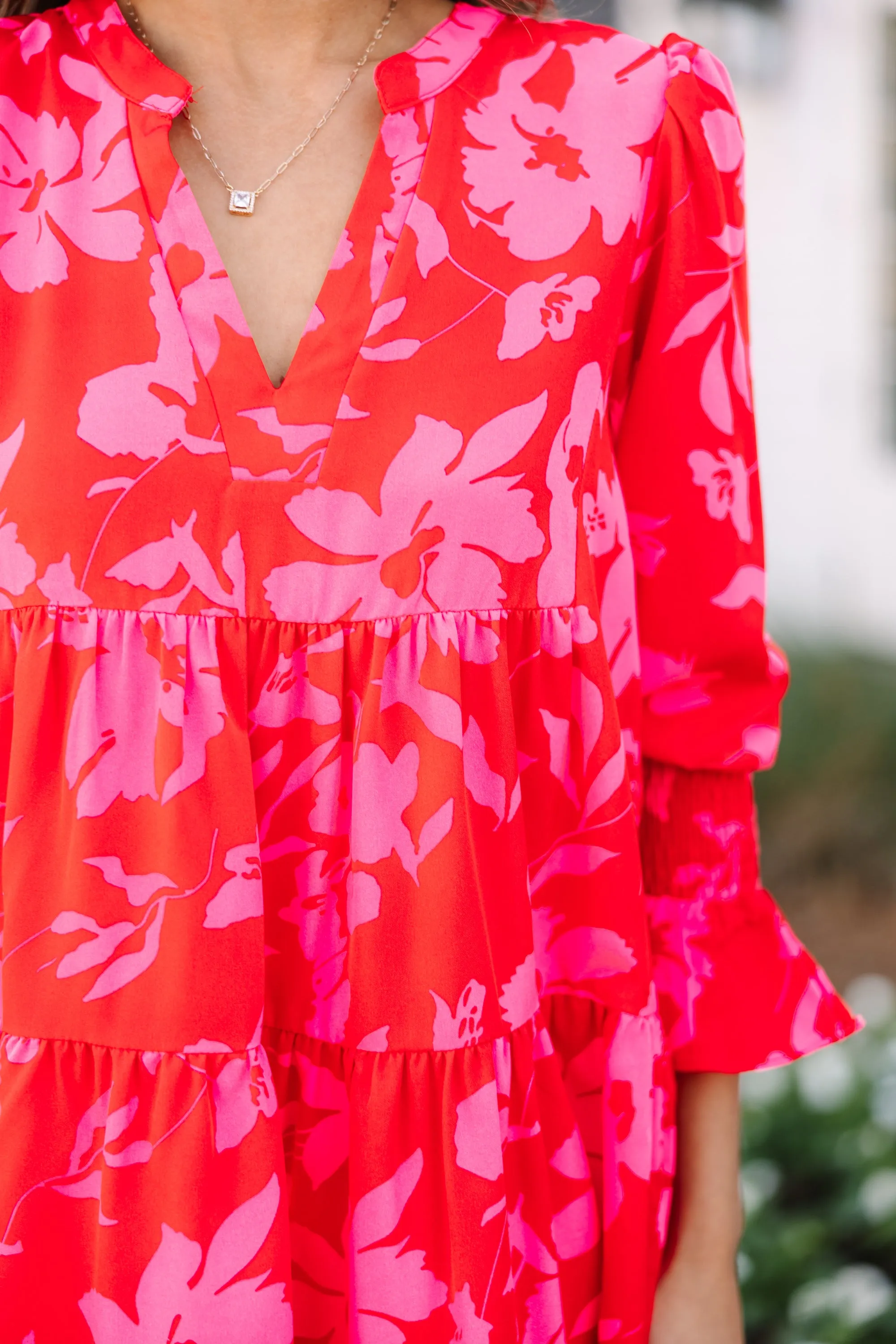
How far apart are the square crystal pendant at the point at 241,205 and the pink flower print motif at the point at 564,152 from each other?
0.18 metres

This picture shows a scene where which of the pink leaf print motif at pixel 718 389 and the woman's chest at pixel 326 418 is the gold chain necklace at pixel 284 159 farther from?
the pink leaf print motif at pixel 718 389

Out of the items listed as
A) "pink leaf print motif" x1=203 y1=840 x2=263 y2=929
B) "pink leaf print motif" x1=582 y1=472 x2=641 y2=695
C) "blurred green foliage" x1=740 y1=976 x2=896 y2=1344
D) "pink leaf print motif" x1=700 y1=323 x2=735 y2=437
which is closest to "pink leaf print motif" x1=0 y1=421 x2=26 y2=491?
"pink leaf print motif" x1=203 y1=840 x2=263 y2=929

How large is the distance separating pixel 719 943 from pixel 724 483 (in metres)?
0.42

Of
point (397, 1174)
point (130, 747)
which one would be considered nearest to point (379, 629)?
point (130, 747)

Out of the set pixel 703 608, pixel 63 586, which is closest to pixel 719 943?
pixel 703 608

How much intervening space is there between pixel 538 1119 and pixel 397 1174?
14cm

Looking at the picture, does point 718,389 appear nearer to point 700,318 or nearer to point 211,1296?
point 700,318

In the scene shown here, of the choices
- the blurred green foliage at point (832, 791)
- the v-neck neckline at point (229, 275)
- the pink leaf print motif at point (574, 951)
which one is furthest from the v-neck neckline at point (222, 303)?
the blurred green foliage at point (832, 791)

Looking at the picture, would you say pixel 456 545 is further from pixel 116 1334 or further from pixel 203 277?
pixel 116 1334

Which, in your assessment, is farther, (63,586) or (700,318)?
(700,318)

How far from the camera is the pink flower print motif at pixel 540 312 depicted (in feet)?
3.25

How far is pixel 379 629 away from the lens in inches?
37.7

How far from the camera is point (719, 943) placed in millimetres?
1156

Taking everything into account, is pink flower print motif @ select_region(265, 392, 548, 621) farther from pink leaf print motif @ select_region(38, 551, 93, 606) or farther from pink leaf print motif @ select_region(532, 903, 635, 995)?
pink leaf print motif @ select_region(532, 903, 635, 995)
